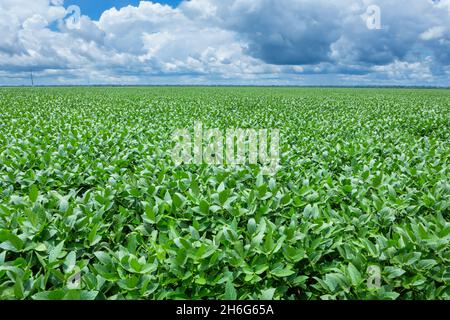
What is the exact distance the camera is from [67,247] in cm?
232

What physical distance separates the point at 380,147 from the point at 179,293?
6.07 metres

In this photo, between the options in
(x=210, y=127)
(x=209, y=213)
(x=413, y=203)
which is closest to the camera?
(x=209, y=213)

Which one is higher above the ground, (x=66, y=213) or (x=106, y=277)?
(x=66, y=213)

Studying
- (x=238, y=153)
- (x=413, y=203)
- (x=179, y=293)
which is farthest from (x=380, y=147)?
(x=179, y=293)

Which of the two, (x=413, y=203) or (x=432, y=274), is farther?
(x=413, y=203)

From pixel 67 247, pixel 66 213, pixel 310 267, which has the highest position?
pixel 66 213

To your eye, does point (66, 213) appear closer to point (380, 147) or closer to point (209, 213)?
point (209, 213)

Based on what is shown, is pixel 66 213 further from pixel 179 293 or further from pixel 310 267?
pixel 310 267

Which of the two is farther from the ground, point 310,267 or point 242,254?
point 242,254

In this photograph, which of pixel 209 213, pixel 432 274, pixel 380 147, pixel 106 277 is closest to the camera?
pixel 106 277

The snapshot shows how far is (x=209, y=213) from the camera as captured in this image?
108 inches
